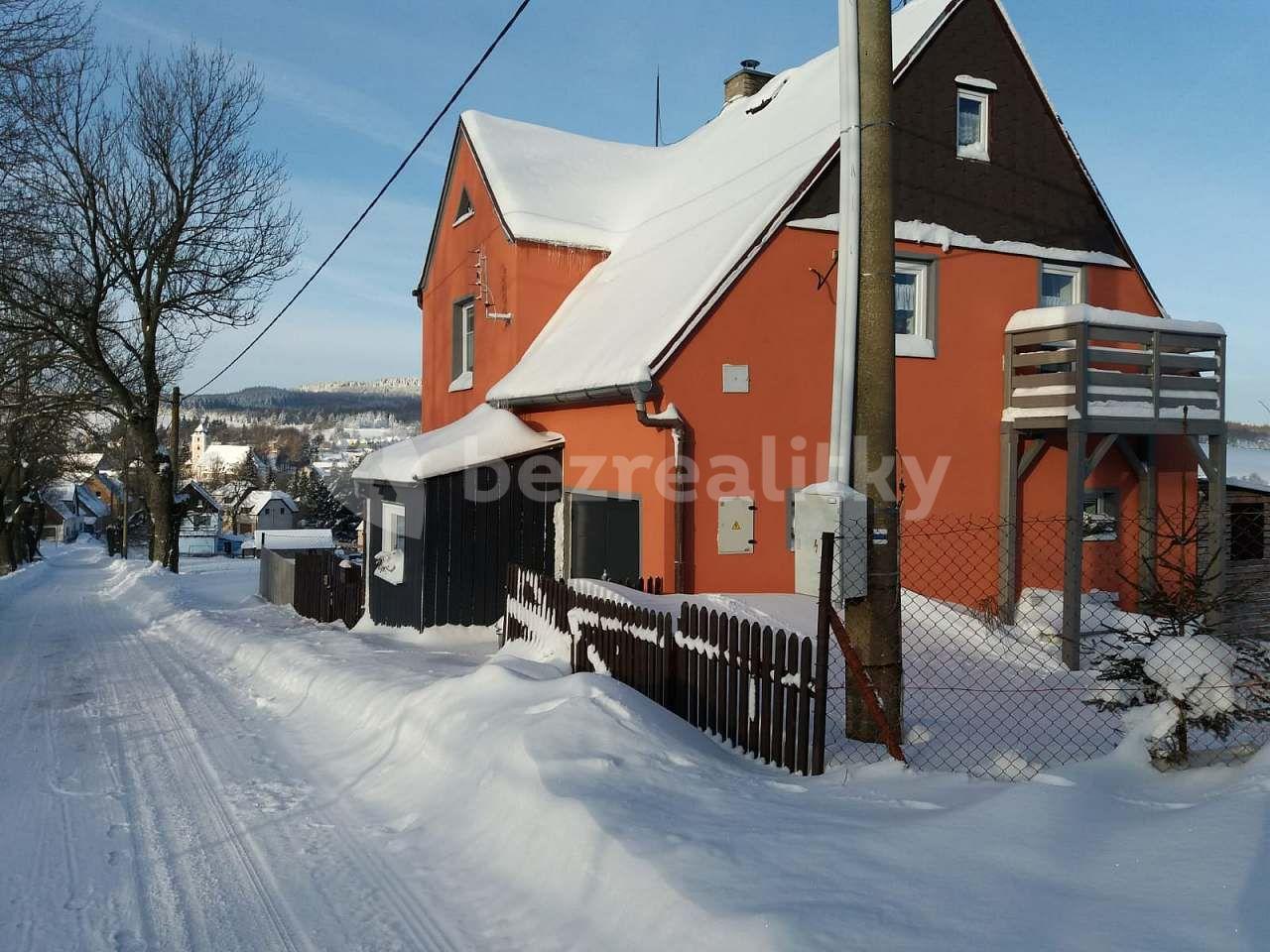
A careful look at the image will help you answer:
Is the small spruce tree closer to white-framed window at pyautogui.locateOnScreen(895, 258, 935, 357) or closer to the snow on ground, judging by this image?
the snow on ground

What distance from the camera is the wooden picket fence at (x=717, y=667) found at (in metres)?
→ 5.48

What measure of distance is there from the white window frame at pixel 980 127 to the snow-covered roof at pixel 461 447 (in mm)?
6844

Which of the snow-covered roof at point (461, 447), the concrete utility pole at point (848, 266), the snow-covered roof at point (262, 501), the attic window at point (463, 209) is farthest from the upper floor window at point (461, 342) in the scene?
the snow-covered roof at point (262, 501)

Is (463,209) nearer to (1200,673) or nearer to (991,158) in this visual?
(991,158)

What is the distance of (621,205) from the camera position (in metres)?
16.5

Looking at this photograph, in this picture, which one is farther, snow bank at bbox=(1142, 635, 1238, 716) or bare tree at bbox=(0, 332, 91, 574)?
bare tree at bbox=(0, 332, 91, 574)

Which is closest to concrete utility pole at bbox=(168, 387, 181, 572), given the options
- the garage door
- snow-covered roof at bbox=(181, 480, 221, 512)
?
snow-covered roof at bbox=(181, 480, 221, 512)

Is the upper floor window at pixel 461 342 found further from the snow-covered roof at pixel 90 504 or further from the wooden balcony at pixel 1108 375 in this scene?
the snow-covered roof at pixel 90 504

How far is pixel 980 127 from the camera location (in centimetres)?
1288

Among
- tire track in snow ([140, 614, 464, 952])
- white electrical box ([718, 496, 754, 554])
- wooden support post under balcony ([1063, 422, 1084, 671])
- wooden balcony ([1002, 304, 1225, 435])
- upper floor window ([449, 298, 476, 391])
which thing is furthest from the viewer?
upper floor window ([449, 298, 476, 391])

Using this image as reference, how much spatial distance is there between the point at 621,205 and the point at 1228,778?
13756mm

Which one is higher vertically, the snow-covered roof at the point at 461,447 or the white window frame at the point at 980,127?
the white window frame at the point at 980,127

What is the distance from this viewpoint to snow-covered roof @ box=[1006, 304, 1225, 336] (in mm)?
11680

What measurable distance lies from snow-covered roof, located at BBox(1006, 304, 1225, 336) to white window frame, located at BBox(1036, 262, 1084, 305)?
775 mm
